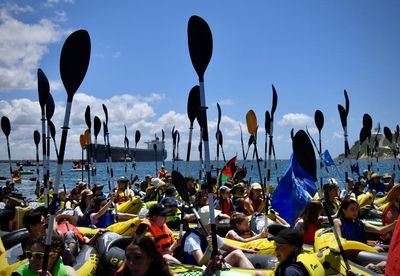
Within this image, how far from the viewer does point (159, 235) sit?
562cm

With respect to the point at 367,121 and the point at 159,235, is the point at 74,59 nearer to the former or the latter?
the point at 159,235

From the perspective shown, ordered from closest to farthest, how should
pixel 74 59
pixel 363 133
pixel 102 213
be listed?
pixel 74 59 < pixel 102 213 < pixel 363 133

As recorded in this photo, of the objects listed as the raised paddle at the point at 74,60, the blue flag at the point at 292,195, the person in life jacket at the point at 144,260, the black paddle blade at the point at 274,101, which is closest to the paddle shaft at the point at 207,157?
the person in life jacket at the point at 144,260

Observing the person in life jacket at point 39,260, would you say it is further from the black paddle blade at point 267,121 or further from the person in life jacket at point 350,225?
the black paddle blade at point 267,121

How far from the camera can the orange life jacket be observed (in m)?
5.56

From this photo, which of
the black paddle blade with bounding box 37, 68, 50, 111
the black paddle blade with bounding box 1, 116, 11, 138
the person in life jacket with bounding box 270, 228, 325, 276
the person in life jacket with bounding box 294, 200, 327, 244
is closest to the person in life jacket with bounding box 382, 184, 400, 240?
the person in life jacket with bounding box 294, 200, 327, 244

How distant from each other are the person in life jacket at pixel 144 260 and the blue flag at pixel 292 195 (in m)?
6.43

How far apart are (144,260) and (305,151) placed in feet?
8.18

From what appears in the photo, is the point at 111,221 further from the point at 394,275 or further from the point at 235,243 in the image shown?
the point at 394,275

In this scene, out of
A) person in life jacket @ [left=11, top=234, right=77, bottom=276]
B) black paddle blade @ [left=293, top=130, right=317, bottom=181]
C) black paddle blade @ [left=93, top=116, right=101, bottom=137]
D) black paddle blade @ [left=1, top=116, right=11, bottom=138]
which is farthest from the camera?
black paddle blade @ [left=1, top=116, right=11, bottom=138]

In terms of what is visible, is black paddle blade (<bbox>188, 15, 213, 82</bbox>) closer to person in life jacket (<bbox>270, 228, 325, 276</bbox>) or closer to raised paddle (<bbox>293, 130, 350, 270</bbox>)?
raised paddle (<bbox>293, 130, 350, 270</bbox>)

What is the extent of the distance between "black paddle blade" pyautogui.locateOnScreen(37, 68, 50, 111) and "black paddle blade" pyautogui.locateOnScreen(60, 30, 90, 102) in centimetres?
264

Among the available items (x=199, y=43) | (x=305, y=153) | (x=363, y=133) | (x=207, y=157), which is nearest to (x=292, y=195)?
(x=305, y=153)

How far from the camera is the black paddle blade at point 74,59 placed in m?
3.82
